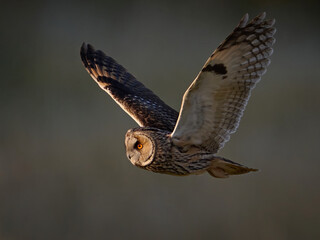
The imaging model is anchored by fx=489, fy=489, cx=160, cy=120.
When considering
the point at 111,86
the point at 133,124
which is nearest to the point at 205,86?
the point at 111,86

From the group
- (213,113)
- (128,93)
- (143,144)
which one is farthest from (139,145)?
(128,93)

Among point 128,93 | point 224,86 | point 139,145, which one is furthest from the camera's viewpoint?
point 128,93

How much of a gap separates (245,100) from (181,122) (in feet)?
0.80

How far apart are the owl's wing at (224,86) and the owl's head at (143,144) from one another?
0.07m

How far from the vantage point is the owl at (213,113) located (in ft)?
5.34

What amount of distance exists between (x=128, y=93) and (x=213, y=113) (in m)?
0.69

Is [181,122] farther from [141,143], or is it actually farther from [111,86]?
[111,86]

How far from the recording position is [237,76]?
1.71 m

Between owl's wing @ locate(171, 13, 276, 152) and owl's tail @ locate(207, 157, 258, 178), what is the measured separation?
5 centimetres

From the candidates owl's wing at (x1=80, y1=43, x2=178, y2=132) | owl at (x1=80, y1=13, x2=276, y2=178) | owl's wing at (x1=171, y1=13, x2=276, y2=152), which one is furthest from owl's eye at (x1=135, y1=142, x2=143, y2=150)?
owl's wing at (x1=80, y1=43, x2=178, y2=132)

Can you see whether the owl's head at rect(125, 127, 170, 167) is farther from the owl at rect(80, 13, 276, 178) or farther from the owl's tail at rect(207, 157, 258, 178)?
the owl's tail at rect(207, 157, 258, 178)

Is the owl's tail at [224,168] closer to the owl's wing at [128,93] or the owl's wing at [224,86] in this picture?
the owl's wing at [224,86]

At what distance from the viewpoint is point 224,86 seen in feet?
5.61

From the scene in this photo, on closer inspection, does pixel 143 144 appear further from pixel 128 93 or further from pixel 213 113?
pixel 128 93
